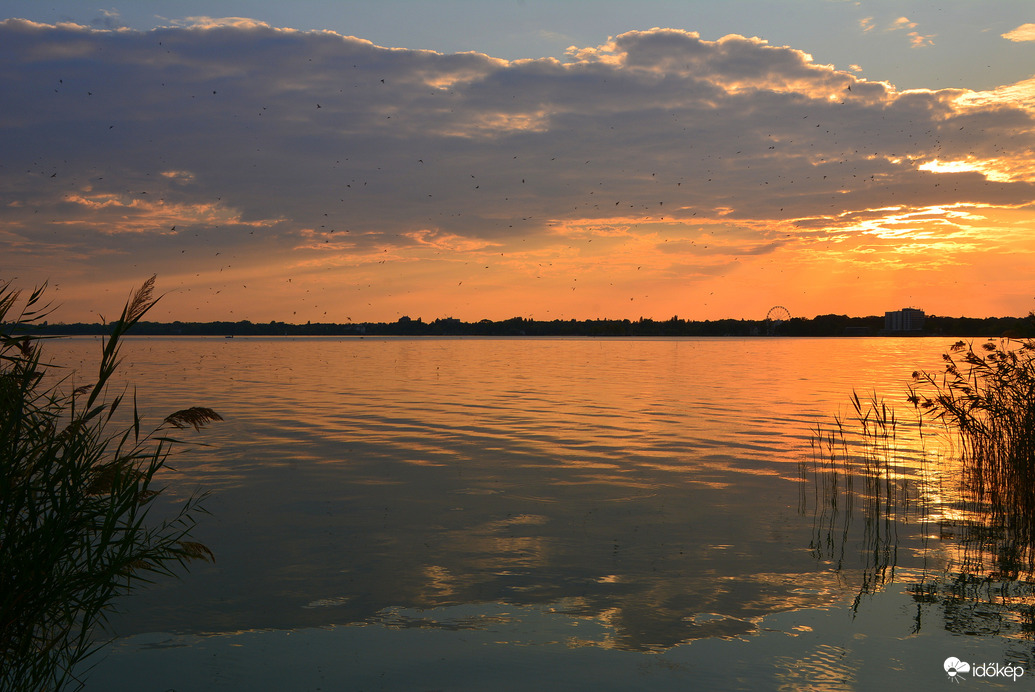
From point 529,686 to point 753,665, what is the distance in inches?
108

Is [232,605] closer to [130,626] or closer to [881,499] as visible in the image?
[130,626]

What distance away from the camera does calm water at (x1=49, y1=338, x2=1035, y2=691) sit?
837 centimetres

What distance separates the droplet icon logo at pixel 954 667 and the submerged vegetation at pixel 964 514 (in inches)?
37.8

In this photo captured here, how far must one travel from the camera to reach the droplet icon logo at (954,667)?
822cm

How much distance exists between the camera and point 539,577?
11.4 metres

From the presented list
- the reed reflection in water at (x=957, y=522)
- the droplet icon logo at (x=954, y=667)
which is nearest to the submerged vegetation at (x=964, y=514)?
the reed reflection in water at (x=957, y=522)

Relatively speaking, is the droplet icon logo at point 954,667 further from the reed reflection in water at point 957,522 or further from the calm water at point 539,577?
the reed reflection in water at point 957,522

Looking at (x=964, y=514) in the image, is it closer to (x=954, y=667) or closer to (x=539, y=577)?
(x=954, y=667)

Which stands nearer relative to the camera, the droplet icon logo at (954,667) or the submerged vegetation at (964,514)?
the droplet icon logo at (954,667)

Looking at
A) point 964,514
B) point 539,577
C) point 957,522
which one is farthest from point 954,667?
point 964,514

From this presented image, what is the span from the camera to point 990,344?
15.0 m

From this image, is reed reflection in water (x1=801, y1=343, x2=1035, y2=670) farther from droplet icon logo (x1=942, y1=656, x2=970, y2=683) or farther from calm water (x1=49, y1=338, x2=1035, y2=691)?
droplet icon logo (x1=942, y1=656, x2=970, y2=683)

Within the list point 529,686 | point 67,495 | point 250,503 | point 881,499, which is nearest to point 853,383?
point 881,499

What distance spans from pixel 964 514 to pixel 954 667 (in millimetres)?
8684
